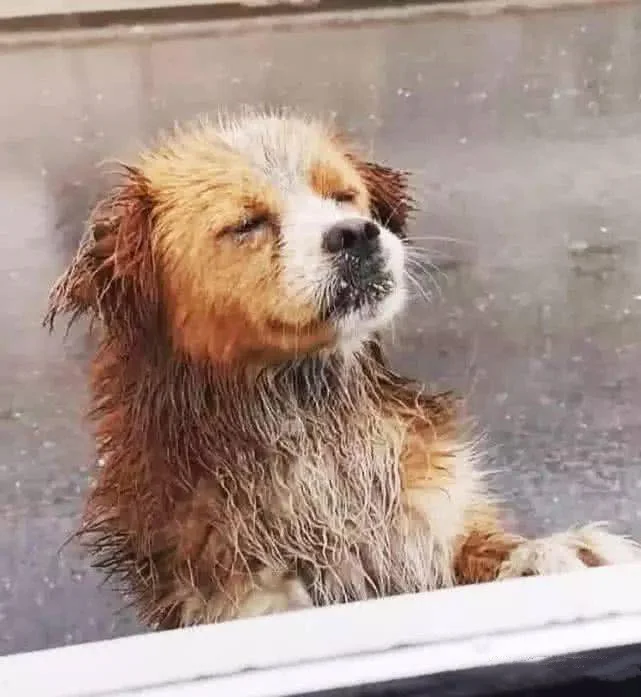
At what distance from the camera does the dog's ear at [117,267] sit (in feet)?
2.71

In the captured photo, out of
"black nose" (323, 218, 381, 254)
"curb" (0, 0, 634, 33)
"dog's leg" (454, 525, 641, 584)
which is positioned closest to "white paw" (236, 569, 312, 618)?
"dog's leg" (454, 525, 641, 584)

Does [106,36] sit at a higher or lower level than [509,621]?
higher

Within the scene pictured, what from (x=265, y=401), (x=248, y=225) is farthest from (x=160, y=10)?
(x=265, y=401)

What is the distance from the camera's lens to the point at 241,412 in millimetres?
854

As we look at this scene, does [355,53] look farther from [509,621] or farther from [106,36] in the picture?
[509,621]

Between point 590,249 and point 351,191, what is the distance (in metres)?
0.21

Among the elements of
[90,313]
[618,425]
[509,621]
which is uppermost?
[90,313]

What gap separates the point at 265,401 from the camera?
856 mm

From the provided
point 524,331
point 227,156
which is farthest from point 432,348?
point 227,156

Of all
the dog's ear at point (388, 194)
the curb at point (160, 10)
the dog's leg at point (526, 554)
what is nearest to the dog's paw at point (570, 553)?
the dog's leg at point (526, 554)

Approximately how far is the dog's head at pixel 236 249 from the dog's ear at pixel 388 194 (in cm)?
1

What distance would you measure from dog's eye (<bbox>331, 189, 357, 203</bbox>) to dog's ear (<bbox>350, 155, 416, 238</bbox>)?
0.05ft

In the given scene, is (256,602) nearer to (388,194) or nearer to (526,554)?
(526,554)

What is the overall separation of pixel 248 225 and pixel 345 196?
80mm
